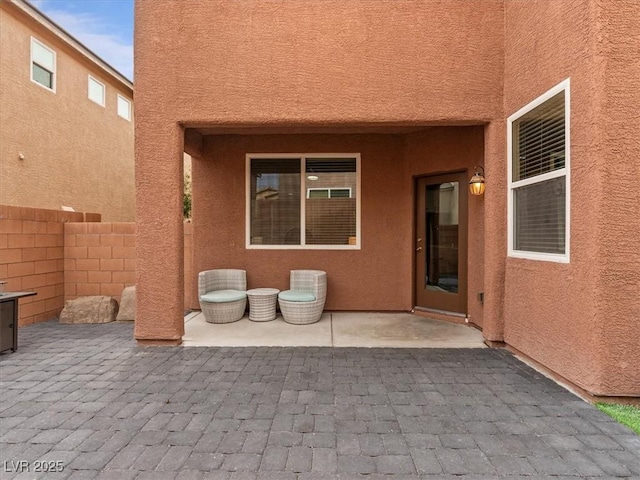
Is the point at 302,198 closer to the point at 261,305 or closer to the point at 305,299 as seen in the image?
the point at 305,299

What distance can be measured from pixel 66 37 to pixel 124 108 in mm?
3233

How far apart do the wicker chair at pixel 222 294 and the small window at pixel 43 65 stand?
7697mm

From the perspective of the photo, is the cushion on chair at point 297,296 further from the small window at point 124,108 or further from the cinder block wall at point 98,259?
the small window at point 124,108

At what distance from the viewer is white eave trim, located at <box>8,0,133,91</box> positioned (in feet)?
27.1

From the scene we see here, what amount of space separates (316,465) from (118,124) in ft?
44.4

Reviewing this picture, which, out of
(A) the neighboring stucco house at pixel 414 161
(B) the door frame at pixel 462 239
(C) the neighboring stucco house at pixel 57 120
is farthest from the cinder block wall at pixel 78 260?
(B) the door frame at pixel 462 239

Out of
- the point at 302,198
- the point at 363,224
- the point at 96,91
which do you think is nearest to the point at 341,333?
the point at 363,224

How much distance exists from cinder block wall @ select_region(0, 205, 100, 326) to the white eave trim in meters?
5.78

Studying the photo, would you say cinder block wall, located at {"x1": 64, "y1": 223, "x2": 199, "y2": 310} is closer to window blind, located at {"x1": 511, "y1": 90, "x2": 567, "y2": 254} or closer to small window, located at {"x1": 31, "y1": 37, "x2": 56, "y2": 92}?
small window, located at {"x1": 31, "y1": 37, "x2": 56, "y2": 92}

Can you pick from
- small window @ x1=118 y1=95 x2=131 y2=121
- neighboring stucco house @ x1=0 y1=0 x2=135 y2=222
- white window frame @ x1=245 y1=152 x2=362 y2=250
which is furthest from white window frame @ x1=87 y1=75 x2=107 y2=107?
white window frame @ x1=245 y1=152 x2=362 y2=250

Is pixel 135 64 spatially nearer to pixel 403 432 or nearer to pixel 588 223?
pixel 403 432

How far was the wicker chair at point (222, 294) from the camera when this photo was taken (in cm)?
566

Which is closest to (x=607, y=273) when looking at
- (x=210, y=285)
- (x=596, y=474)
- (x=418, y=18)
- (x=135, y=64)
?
(x=596, y=474)

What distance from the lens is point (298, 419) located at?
283 cm
